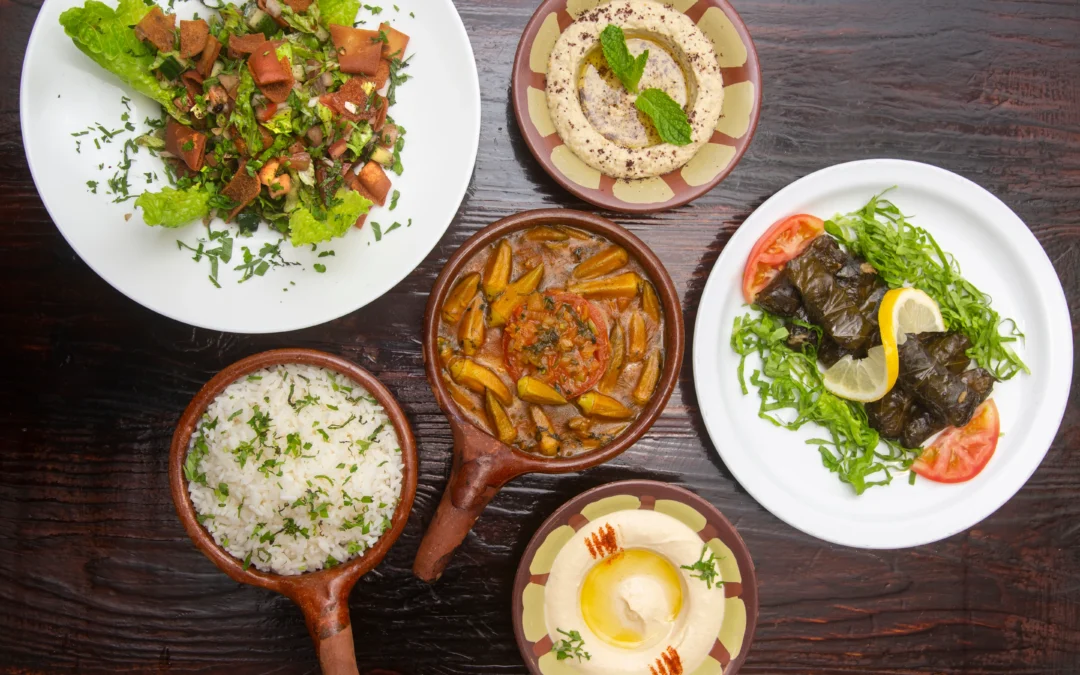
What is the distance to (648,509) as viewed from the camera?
2.46m

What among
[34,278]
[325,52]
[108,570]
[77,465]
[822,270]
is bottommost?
[108,570]

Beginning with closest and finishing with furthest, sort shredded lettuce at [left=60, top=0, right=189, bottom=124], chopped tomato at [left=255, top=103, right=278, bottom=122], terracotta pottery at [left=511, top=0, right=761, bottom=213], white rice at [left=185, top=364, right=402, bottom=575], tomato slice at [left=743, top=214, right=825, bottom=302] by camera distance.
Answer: shredded lettuce at [left=60, top=0, right=189, bottom=124]
chopped tomato at [left=255, top=103, right=278, bottom=122]
white rice at [left=185, top=364, right=402, bottom=575]
terracotta pottery at [left=511, top=0, right=761, bottom=213]
tomato slice at [left=743, top=214, right=825, bottom=302]

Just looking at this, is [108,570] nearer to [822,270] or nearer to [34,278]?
[34,278]

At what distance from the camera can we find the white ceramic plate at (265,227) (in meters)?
2.09

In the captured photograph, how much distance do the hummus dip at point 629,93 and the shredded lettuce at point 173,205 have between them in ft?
Answer: 3.83

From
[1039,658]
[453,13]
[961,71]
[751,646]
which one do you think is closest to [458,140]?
[453,13]

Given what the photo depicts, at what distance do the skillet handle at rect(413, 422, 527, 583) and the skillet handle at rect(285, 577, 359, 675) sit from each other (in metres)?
0.28

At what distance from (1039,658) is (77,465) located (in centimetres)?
376

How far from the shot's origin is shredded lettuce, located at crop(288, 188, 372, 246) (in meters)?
2.04

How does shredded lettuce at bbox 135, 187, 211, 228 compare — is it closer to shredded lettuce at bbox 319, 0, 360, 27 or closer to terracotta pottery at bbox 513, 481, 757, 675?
shredded lettuce at bbox 319, 0, 360, 27

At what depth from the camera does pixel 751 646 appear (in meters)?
2.75

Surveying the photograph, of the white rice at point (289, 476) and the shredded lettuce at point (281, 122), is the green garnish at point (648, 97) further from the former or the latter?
the white rice at point (289, 476)

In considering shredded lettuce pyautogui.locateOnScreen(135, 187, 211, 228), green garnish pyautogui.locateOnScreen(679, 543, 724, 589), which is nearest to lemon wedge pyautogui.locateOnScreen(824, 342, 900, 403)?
green garnish pyautogui.locateOnScreen(679, 543, 724, 589)

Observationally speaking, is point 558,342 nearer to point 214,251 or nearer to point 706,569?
point 706,569
